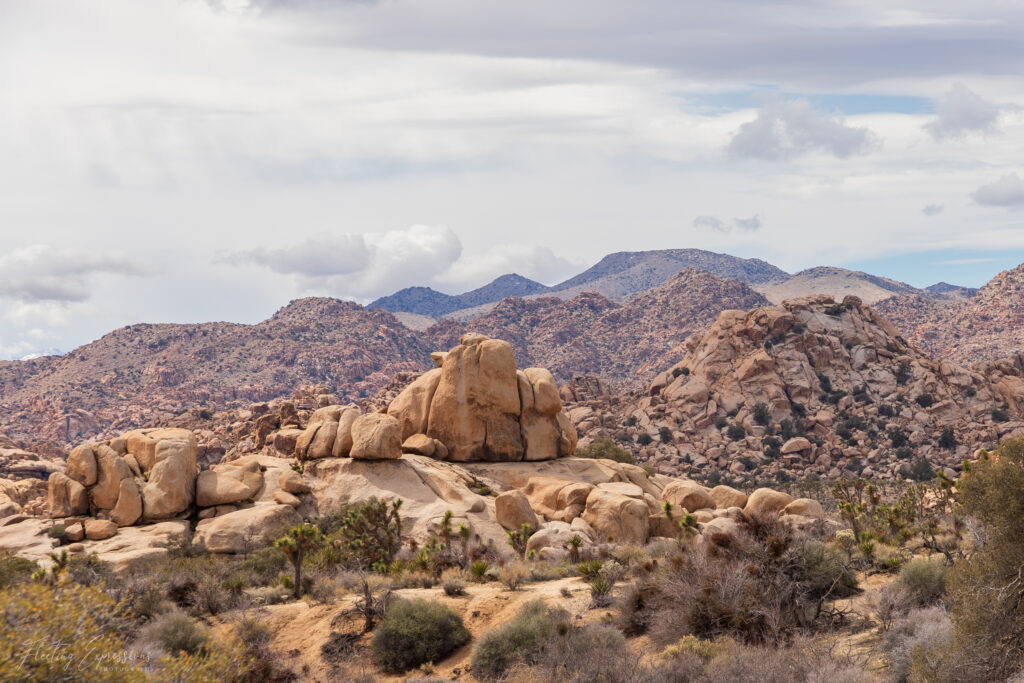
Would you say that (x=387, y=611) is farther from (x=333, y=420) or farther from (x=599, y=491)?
(x=333, y=420)

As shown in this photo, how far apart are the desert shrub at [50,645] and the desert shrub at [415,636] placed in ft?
29.0

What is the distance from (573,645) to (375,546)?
13.3m

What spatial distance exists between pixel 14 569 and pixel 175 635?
931 cm

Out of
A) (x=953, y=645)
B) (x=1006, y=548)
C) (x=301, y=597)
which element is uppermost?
(x=1006, y=548)

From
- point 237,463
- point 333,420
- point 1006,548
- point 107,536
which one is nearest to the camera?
point 1006,548

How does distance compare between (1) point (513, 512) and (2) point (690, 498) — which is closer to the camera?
(1) point (513, 512)

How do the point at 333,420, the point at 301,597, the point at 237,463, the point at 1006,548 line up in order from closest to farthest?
the point at 1006,548
the point at 301,597
the point at 237,463
the point at 333,420

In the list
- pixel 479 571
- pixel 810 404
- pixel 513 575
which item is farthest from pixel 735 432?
pixel 513 575

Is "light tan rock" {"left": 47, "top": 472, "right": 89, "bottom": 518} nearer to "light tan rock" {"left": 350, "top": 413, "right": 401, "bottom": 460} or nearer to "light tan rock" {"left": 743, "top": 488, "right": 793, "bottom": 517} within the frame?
"light tan rock" {"left": 350, "top": 413, "right": 401, "bottom": 460}

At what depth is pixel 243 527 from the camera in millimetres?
31297

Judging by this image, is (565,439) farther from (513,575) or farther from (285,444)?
(513,575)

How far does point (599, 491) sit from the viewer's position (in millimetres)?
32688

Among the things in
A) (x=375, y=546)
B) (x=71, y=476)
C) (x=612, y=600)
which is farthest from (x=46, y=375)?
(x=612, y=600)

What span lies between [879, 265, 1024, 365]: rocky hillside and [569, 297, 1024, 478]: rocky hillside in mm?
74039
